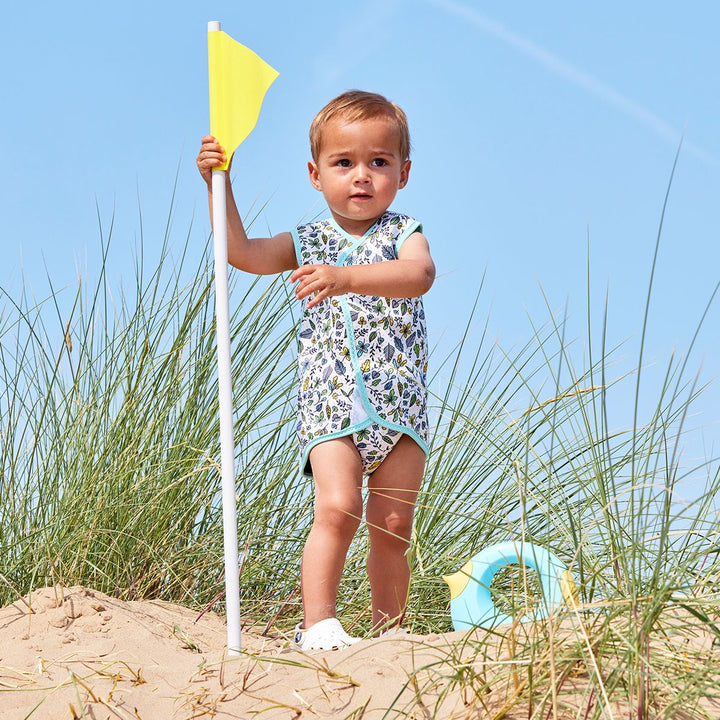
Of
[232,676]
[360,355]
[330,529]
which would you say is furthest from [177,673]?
[360,355]

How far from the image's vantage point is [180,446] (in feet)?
11.0

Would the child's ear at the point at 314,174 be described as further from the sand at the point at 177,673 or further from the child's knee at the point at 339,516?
the sand at the point at 177,673

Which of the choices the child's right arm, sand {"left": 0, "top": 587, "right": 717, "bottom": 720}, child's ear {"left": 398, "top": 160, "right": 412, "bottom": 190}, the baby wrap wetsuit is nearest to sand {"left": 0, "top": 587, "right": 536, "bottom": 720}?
sand {"left": 0, "top": 587, "right": 717, "bottom": 720}

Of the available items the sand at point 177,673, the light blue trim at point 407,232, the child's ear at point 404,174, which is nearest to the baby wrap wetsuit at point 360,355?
the light blue trim at point 407,232

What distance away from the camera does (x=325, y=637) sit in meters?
2.45

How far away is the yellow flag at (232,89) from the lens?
97.3 inches

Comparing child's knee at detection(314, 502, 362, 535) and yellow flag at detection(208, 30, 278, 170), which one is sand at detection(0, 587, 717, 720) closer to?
child's knee at detection(314, 502, 362, 535)

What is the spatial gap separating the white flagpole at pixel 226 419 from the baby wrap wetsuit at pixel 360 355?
1.18 feet

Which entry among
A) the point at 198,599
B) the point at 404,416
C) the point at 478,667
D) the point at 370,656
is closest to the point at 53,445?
the point at 198,599

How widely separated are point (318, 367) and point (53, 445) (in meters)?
1.24

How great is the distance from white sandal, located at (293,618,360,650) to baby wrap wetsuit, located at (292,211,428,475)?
0.48 m

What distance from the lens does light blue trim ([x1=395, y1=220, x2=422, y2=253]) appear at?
2828 millimetres

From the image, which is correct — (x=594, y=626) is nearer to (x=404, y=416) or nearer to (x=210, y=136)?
(x=404, y=416)

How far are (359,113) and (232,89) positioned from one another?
16.7 inches
